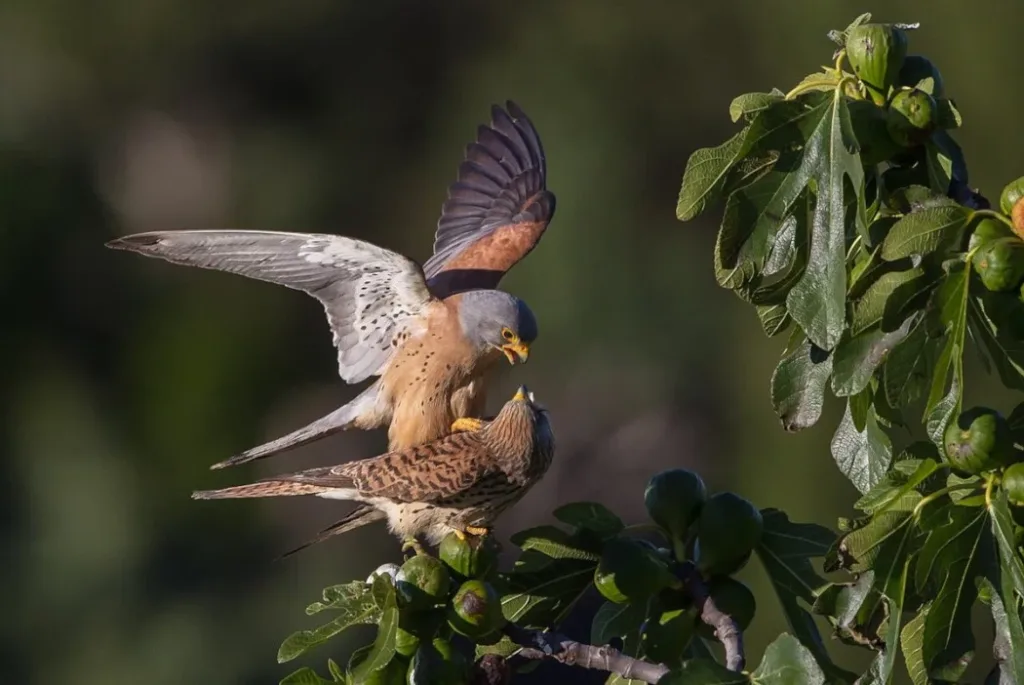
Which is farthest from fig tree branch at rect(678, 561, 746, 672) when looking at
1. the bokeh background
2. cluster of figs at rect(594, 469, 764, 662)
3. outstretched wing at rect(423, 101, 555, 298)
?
the bokeh background

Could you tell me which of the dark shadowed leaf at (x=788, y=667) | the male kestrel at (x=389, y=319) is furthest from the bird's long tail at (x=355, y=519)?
the dark shadowed leaf at (x=788, y=667)

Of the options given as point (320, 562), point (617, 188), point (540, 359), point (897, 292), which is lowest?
point (320, 562)

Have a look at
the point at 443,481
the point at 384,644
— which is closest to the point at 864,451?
the point at 384,644

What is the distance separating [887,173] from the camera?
146 cm

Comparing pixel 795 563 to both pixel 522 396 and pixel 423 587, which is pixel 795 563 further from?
pixel 522 396

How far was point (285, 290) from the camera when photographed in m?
7.51

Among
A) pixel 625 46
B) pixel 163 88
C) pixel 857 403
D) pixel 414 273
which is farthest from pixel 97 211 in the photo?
pixel 857 403

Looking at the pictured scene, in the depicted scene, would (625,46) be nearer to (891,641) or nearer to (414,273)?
(414,273)

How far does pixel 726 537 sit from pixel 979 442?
0.32 m

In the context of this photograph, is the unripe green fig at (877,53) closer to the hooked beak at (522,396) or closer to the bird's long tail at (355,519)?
the hooked beak at (522,396)

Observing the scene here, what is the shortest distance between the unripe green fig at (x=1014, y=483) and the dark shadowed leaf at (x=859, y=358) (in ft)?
0.59

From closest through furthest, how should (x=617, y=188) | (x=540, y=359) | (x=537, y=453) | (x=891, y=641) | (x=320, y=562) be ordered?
(x=891, y=641) < (x=537, y=453) < (x=320, y=562) < (x=540, y=359) < (x=617, y=188)

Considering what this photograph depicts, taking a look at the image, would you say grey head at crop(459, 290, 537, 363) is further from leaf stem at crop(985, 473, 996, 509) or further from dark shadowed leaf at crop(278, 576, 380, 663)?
leaf stem at crop(985, 473, 996, 509)

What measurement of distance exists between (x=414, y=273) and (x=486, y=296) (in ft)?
0.49
